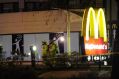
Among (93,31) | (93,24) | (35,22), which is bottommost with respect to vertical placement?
(93,31)

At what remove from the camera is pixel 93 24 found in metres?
21.5

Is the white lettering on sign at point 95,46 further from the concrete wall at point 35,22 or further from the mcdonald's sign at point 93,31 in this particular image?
the concrete wall at point 35,22

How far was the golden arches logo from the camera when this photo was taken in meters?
21.3

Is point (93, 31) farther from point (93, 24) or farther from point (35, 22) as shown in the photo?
point (35, 22)

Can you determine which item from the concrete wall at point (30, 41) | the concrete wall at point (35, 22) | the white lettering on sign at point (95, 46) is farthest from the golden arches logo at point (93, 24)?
the concrete wall at point (30, 41)

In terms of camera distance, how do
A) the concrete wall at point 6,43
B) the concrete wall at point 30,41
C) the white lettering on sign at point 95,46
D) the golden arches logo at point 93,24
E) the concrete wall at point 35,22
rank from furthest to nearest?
the concrete wall at point 6,43 < the concrete wall at point 30,41 < the concrete wall at point 35,22 < the white lettering on sign at point 95,46 < the golden arches logo at point 93,24

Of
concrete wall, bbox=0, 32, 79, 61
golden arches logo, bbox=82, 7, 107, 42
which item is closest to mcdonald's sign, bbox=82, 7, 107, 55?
golden arches logo, bbox=82, 7, 107, 42

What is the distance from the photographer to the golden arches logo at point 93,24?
2130cm

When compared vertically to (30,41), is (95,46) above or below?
below

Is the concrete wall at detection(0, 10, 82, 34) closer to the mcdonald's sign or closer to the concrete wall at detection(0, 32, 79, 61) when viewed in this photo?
the concrete wall at detection(0, 32, 79, 61)

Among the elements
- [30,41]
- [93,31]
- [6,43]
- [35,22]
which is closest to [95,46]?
[93,31]

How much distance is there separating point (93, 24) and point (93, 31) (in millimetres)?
345

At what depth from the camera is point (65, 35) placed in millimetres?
40531

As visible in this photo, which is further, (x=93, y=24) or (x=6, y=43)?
(x=6, y=43)
